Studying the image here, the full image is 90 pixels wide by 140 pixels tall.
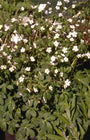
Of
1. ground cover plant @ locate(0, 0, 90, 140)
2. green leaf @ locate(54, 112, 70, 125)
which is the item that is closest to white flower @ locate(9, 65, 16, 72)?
ground cover plant @ locate(0, 0, 90, 140)

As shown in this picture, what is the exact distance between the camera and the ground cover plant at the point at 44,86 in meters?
2.27

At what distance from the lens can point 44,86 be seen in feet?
7.27

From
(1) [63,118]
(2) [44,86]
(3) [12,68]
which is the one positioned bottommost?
(1) [63,118]

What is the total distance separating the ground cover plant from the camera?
7.44 ft

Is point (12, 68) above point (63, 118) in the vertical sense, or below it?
above

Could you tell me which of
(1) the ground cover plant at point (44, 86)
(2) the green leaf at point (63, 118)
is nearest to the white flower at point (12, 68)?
(1) the ground cover plant at point (44, 86)

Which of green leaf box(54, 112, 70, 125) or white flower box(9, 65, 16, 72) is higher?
white flower box(9, 65, 16, 72)

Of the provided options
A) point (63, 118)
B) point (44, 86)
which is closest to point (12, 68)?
point (44, 86)

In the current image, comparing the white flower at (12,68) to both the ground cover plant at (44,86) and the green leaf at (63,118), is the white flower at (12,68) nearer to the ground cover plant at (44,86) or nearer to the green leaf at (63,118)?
the ground cover plant at (44,86)

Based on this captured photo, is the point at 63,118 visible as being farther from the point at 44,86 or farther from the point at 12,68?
the point at 12,68

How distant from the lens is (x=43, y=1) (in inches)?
175

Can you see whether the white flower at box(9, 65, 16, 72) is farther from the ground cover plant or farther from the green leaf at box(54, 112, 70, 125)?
the green leaf at box(54, 112, 70, 125)

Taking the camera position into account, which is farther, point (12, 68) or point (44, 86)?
point (12, 68)

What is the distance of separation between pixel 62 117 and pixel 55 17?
1.27m
